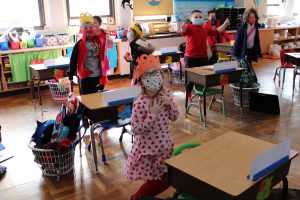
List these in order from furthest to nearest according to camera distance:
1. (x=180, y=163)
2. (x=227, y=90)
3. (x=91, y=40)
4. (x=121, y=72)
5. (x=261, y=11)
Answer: (x=261, y=11)
(x=121, y=72)
(x=227, y=90)
(x=91, y=40)
(x=180, y=163)

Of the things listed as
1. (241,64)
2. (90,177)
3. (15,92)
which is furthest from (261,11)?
(90,177)

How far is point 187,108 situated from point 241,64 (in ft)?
3.39

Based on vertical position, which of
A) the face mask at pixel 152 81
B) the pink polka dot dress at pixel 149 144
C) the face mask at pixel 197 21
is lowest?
the pink polka dot dress at pixel 149 144

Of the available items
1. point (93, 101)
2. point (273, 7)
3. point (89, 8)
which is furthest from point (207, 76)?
point (273, 7)

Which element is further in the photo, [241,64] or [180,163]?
[241,64]

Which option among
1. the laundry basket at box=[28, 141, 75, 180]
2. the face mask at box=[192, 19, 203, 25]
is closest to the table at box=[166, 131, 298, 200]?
the laundry basket at box=[28, 141, 75, 180]

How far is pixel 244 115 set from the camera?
14.9ft


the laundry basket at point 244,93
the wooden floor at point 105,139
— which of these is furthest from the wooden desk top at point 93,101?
the laundry basket at point 244,93

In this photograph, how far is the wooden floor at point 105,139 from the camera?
110 inches

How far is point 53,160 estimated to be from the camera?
291cm

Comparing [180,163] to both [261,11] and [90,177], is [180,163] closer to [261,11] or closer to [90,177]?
[90,177]

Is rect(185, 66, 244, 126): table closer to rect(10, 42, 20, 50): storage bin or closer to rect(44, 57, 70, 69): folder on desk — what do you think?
rect(44, 57, 70, 69): folder on desk

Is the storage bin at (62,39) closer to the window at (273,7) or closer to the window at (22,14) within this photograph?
the window at (22,14)

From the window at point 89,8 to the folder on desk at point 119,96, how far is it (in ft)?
14.4
